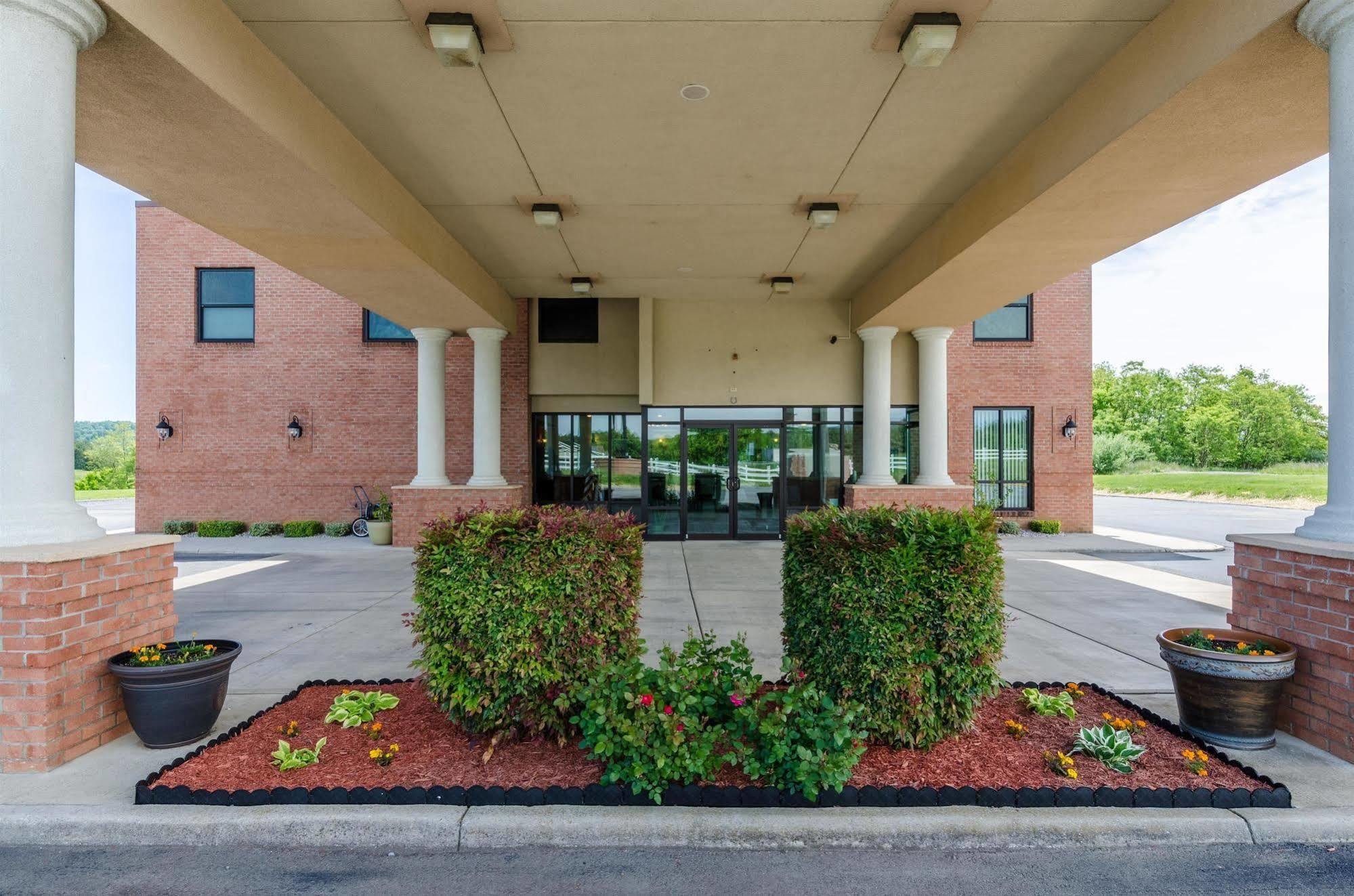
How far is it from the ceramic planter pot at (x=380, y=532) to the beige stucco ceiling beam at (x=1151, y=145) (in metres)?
10.8

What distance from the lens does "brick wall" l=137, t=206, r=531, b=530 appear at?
1548 centimetres

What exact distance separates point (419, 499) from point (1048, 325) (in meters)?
13.8

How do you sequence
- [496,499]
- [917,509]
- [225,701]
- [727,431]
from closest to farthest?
[917,509] → [225,701] → [496,499] → [727,431]

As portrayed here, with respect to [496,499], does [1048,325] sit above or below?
above

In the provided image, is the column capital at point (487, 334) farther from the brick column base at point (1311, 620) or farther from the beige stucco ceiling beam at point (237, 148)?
the brick column base at point (1311, 620)

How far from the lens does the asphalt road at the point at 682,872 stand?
2.91 m

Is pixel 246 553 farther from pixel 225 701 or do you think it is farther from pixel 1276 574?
pixel 1276 574

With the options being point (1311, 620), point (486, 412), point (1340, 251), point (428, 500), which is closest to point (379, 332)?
point (486, 412)

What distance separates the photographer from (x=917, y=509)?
4.06 meters

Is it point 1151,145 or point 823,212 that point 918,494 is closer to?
point 823,212

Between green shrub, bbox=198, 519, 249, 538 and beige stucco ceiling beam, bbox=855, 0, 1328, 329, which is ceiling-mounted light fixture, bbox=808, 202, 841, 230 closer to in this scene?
beige stucco ceiling beam, bbox=855, 0, 1328, 329

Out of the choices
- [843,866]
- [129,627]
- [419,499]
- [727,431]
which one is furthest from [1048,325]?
[129,627]

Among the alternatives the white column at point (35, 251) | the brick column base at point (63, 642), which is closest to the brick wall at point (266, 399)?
the brick column base at point (63, 642)

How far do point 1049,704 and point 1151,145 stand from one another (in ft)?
14.2
